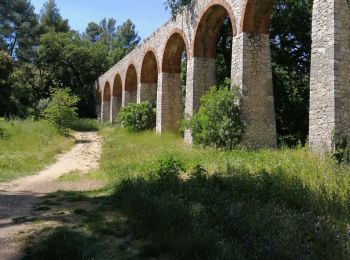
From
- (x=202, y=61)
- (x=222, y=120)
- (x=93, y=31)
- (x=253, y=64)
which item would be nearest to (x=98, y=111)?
(x=202, y=61)

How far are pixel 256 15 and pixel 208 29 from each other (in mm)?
3365

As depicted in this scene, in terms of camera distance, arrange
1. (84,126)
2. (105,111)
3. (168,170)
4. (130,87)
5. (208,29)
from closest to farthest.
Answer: (168,170), (208,29), (130,87), (84,126), (105,111)

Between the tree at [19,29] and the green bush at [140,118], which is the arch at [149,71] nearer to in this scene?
the green bush at [140,118]

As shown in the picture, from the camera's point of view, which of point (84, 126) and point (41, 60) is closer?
point (84, 126)

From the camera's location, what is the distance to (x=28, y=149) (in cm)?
1412

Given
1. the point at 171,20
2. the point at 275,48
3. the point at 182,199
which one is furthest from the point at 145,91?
the point at 182,199

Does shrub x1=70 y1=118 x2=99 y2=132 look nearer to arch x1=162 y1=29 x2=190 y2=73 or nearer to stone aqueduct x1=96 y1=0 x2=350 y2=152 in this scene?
stone aqueduct x1=96 y1=0 x2=350 y2=152

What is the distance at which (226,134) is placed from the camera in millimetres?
11852

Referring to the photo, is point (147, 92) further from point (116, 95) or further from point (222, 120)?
point (222, 120)

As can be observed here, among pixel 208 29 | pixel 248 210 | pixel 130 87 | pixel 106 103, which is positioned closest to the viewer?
pixel 248 210

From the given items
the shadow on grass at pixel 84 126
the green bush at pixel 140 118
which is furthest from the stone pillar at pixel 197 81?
the shadow on grass at pixel 84 126

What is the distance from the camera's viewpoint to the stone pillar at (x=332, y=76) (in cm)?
845

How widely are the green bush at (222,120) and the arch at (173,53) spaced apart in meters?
6.47

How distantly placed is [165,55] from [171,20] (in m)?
1.70
